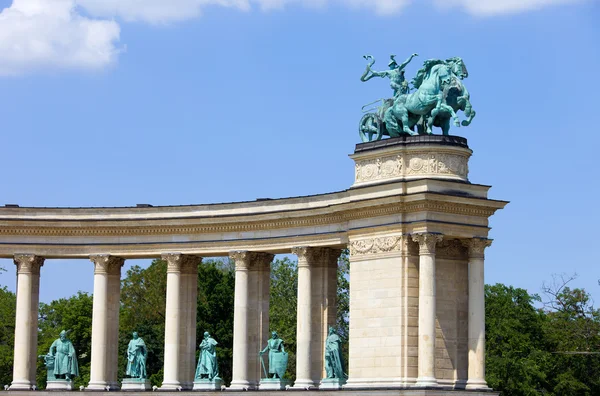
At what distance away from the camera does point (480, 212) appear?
79.4 m

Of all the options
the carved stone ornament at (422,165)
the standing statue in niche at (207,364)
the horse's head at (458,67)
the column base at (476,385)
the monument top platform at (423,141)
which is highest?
the horse's head at (458,67)

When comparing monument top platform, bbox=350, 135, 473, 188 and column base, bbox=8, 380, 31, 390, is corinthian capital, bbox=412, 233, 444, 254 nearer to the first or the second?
monument top platform, bbox=350, 135, 473, 188

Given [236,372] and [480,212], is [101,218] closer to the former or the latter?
[236,372]

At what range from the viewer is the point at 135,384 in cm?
9325

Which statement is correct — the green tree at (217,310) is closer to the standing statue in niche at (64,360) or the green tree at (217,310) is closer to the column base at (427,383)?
the standing statue in niche at (64,360)

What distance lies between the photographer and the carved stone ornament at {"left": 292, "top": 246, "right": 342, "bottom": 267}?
87062 mm

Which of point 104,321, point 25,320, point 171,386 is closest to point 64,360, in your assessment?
point 25,320

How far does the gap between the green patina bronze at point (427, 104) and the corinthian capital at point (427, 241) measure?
737 centimetres

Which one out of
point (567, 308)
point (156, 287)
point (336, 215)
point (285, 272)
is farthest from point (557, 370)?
point (336, 215)

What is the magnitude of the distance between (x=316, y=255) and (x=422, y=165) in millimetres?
12177

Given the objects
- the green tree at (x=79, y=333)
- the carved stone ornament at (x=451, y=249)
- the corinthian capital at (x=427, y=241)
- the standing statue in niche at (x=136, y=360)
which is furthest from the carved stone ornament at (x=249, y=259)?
the green tree at (x=79, y=333)

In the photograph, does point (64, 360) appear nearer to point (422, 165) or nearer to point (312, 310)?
point (312, 310)

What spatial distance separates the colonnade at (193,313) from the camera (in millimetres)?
86688

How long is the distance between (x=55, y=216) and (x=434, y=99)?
1262 inches
